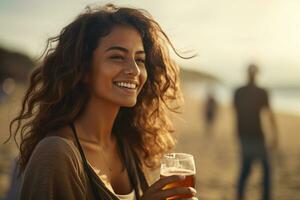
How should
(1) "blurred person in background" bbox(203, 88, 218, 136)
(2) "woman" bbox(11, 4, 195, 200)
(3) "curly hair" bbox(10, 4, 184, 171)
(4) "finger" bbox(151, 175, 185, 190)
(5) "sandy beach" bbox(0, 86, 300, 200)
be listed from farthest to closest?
(1) "blurred person in background" bbox(203, 88, 218, 136) → (5) "sandy beach" bbox(0, 86, 300, 200) → (3) "curly hair" bbox(10, 4, 184, 171) → (2) "woman" bbox(11, 4, 195, 200) → (4) "finger" bbox(151, 175, 185, 190)

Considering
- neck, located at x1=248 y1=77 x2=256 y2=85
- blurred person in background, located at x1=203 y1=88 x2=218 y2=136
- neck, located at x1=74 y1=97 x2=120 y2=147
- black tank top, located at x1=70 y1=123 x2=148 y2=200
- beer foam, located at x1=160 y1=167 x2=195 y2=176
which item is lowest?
blurred person in background, located at x1=203 y1=88 x2=218 y2=136

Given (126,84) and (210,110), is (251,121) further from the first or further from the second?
(210,110)

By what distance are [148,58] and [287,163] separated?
9.24 m

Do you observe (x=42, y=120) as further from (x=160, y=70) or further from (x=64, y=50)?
(x=160, y=70)

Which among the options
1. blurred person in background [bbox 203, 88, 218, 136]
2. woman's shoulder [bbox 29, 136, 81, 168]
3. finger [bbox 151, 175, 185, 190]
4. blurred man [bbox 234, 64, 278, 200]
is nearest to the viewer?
woman's shoulder [bbox 29, 136, 81, 168]

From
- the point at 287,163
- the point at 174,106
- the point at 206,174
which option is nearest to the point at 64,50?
the point at 174,106

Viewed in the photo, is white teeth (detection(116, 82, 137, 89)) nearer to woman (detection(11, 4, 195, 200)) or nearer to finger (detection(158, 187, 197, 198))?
woman (detection(11, 4, 195, 200))

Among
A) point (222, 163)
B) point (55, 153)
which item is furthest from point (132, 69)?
point (222, 163)

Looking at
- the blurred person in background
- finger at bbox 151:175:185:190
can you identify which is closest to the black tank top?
finger at bbox 151:175:185:190

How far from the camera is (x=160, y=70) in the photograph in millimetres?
2762

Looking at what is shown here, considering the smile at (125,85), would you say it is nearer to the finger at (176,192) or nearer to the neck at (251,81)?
the finger at (176,192)

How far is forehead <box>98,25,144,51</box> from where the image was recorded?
2318mm

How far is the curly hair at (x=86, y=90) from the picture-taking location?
227 cm

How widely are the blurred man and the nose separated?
422 centimetres
